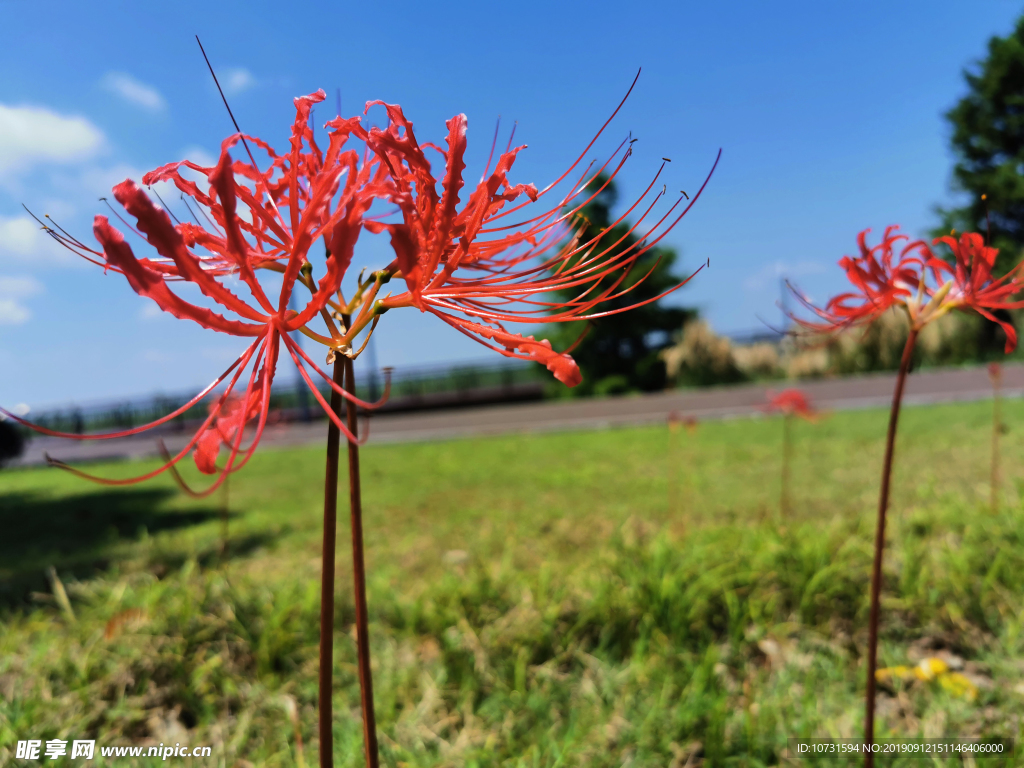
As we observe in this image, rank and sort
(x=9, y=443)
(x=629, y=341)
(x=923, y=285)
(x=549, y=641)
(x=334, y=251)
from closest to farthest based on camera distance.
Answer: (x=334, y=251) < (x=923, y=285) < (x=549, y=641) < (x=9, y=443) < (x=629, y=341)

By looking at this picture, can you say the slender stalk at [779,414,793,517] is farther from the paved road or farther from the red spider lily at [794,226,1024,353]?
the paved road

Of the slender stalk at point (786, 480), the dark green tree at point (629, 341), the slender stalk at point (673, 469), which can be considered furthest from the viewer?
the dark green tree at point (629, 341)

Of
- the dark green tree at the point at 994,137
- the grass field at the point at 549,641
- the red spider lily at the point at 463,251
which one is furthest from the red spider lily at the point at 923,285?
the dark green tree at the point at 994,137

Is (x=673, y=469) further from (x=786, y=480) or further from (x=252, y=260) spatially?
(x=252, y=260)

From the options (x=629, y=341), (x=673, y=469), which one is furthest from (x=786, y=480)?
(x=629, y=341)

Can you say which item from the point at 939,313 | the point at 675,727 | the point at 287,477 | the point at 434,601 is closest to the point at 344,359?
the point at 939,313

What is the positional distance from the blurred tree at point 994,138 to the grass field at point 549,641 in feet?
78.8

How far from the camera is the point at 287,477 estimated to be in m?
8.48

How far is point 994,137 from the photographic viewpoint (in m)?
24.7

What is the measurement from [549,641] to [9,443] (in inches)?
494

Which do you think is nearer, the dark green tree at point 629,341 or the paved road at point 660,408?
the paved road at point 660,408

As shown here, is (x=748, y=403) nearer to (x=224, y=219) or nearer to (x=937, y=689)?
(x=937, y=689)

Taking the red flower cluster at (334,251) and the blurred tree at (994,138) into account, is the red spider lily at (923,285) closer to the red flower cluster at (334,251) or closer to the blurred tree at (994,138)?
the red flower cluster at (334,251)

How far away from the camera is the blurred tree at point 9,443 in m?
11.5
